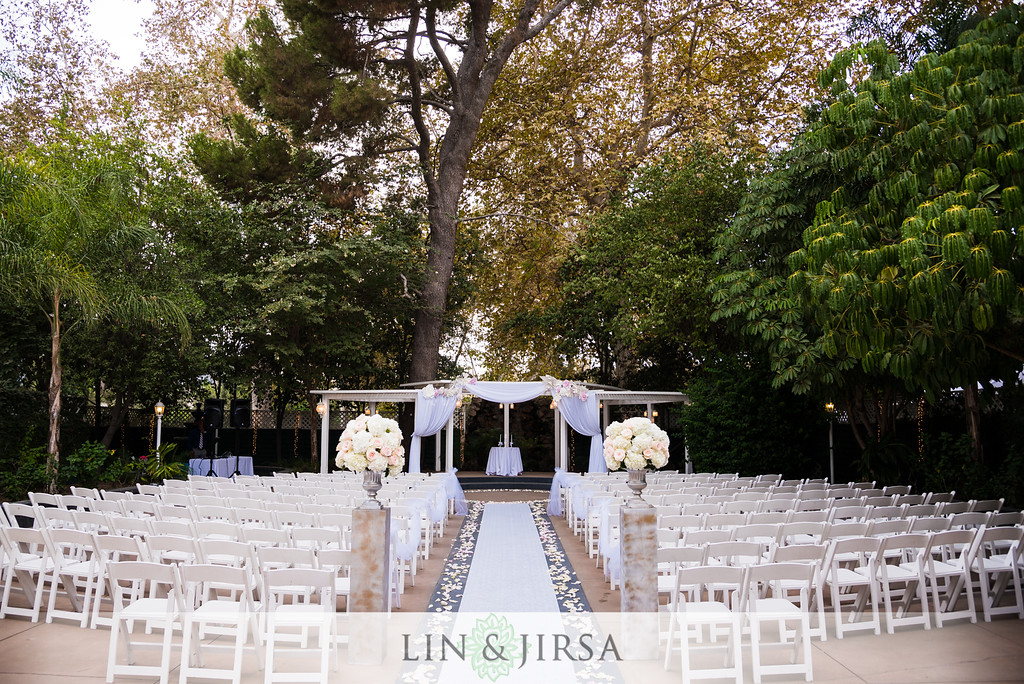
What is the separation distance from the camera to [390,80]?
18312 mm

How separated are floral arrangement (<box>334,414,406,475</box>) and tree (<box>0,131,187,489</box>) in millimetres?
6976

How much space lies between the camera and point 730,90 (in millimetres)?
19609

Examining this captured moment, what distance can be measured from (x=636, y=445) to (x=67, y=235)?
9168 millimetres

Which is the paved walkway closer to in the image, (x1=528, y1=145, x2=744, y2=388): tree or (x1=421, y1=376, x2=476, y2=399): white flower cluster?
(x1=528, y1=145, x2=744, y2=388): tree

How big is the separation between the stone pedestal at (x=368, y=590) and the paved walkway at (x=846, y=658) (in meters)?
0.13

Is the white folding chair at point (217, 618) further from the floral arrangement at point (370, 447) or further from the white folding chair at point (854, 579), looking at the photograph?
the white folding chair at point (854, 579)

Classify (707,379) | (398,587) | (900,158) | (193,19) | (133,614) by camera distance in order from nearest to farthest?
1. (133,614)
2. (398,587)
3. (900,158)
4. (707,379)
5. (193,19)

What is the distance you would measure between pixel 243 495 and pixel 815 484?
780 centimetres

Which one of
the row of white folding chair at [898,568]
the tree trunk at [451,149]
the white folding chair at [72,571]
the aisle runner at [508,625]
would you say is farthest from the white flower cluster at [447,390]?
the row of white folding chair at [898,568]

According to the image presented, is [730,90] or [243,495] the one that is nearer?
[243,495]

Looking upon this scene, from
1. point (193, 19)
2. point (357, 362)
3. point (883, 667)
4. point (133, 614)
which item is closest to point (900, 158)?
point (883, 667)

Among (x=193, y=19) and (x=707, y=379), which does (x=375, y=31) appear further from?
(x=707, y=379)

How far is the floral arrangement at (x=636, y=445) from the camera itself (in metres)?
5.46

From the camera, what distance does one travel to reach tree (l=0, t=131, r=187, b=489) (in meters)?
9.89
